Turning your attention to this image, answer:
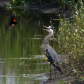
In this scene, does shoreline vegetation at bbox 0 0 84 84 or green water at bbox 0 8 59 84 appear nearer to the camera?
shoreline vegetation at bbox 0 0 84 84

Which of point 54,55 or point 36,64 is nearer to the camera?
point 54,55

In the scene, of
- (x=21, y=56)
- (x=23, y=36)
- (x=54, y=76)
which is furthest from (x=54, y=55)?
(x=23, y=36)

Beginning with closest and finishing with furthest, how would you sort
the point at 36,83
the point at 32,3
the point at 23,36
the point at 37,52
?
the point at 36,83, the point at 37,52, the point at 23,36, the point at 32,3

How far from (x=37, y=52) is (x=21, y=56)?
0.91 metres

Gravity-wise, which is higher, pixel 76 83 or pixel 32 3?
pixel 32 3

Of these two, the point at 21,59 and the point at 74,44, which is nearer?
the point at 74,44

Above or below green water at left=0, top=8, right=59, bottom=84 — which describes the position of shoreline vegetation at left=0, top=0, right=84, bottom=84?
above

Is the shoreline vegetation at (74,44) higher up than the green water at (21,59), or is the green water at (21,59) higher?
the shoreline vegetation at (74,44)

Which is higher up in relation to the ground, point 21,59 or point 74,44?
point 74,44

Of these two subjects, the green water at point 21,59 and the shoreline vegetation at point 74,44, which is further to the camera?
the green water at point 21,59

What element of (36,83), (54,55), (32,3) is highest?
(32,3)

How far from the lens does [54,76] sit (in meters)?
7.35

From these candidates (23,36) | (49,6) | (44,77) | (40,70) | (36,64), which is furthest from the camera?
(49,6)

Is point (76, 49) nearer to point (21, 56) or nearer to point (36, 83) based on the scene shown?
point (36, 83)
